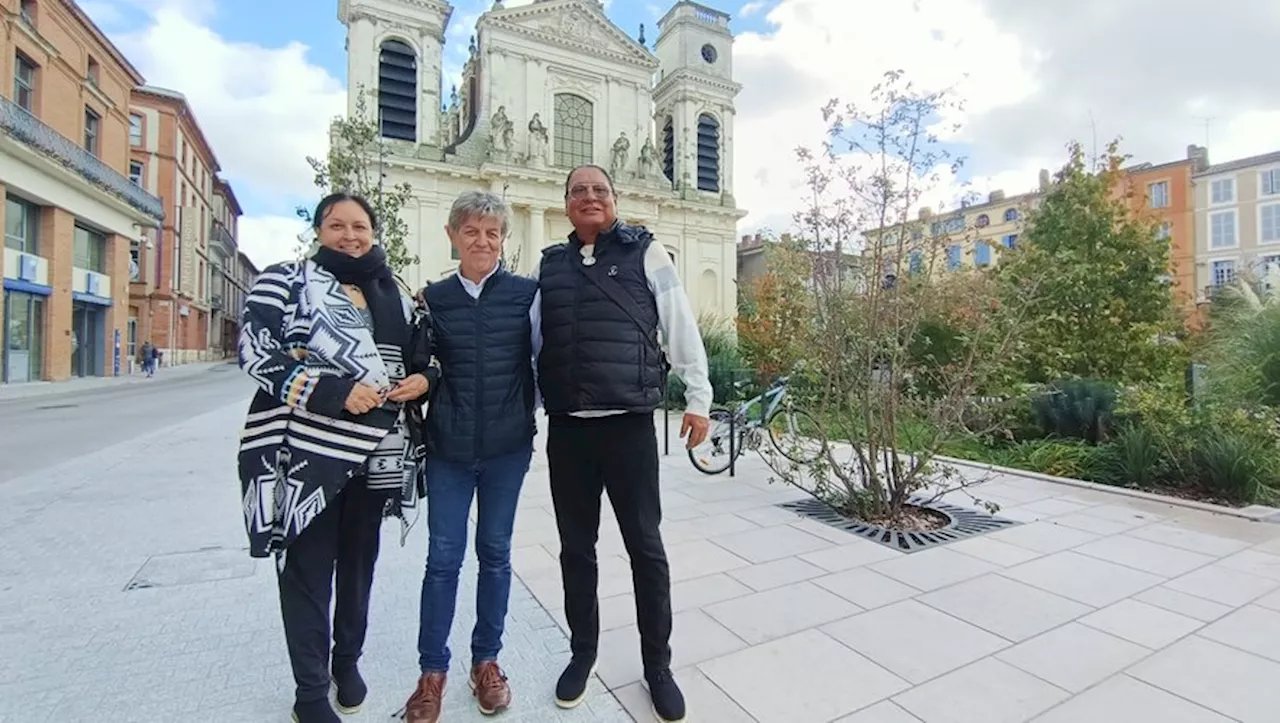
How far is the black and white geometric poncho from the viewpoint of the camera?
6.34 feet

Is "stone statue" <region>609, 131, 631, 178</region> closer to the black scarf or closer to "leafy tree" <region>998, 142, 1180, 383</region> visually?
"leafy tree" <region>998, 142, 1180, 383</region>

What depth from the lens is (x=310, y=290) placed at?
201cm

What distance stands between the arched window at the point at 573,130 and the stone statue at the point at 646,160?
2.51 m

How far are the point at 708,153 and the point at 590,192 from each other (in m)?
37.2

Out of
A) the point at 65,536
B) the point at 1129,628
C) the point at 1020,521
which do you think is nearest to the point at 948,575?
the point at 1129,628

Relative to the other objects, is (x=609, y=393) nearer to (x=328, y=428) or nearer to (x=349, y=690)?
(x=328, y=428)

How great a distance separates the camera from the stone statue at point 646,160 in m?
33.3

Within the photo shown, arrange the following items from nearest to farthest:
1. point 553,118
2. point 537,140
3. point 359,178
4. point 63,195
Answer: point 359,178 < point 63,195 < point 537,140 < point 553,118

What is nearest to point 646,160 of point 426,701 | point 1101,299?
point 1101,299

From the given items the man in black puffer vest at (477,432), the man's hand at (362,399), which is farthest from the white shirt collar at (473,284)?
the man's hand at (362,399)

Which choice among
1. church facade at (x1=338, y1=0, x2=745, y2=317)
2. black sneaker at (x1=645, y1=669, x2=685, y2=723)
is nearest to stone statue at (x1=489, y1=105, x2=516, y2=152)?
church facade at (x1=338, y1=0, x2=745, y2=317)

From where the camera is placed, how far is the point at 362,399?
1.93 metres

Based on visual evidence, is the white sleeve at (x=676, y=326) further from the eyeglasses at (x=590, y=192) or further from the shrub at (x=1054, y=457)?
the shrub at (x=1054, y=457)

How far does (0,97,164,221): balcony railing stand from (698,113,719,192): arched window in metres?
26.8
